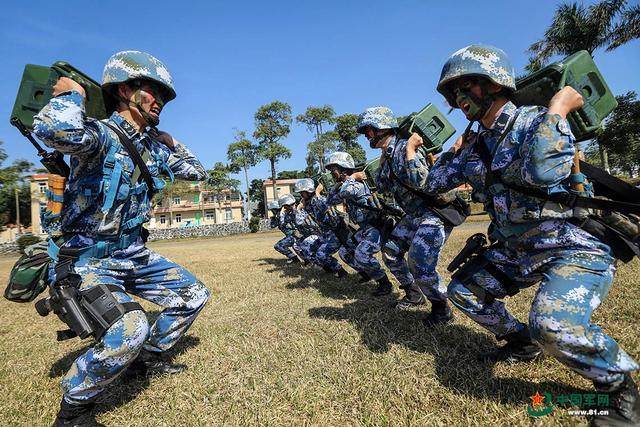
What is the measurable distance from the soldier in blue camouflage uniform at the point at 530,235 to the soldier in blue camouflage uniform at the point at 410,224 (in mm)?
997

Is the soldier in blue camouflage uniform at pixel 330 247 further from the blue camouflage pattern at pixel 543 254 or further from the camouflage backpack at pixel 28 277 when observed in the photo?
the camouflage backpack at pixel 28 277

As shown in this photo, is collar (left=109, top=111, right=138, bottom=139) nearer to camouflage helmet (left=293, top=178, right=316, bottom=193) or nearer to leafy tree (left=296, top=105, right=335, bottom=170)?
camouflage helmet (left=293, top=178, right=316, bottom=193)

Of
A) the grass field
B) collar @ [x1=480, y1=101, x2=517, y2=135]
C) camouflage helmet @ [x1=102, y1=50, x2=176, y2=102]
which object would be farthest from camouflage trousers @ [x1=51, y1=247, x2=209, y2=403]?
collar @ [x1=480, y1=101, x2=517, y2=135]

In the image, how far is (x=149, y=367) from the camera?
11.8 feet

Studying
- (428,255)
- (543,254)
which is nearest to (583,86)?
(543,254)

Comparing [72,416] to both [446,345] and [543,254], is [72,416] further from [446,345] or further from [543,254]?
[543,254]

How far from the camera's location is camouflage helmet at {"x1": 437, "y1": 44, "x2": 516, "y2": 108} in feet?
9.21

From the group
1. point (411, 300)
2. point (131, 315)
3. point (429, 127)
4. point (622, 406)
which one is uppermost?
point (429, 127)

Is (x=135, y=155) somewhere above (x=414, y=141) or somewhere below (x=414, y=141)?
below

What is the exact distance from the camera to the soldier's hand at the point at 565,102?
2.27 meters

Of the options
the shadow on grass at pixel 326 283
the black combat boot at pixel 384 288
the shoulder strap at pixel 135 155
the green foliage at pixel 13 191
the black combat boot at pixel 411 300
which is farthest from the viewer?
the green foliage at pixel 13 191

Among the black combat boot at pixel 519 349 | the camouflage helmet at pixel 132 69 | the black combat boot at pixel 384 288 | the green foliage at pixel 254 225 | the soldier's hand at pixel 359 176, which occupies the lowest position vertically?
the green foliage at pixel 254 225

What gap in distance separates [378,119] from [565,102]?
10.2ft

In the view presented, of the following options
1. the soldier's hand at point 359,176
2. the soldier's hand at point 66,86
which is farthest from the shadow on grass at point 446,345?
the soldier's hand at point 66,86
